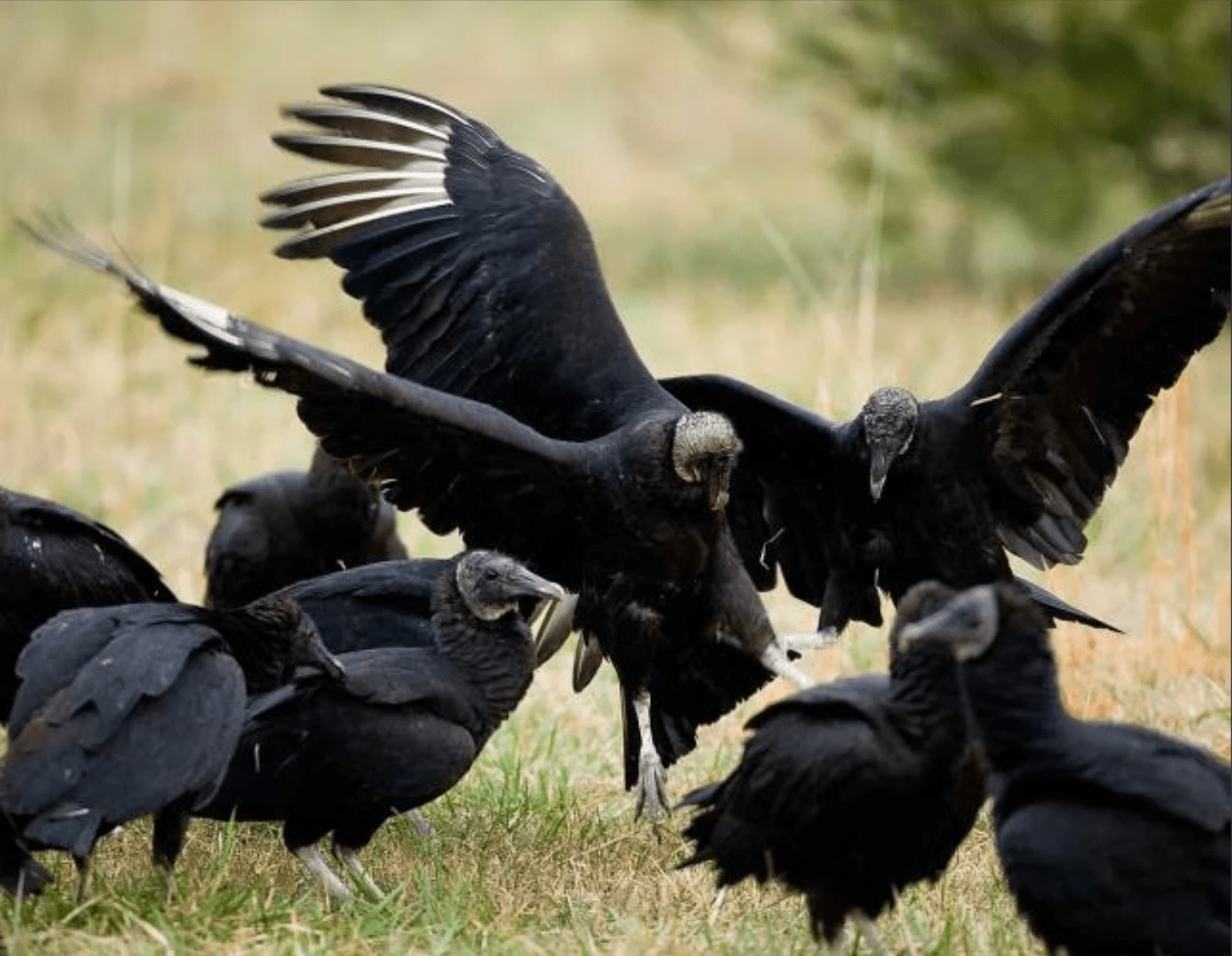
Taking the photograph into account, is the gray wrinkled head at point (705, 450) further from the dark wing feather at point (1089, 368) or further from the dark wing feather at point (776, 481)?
the dark wing feather at point (1089, 368)

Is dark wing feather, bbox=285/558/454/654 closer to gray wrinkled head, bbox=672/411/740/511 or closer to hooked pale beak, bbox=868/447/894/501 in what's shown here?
gray wrinkled head, bbox=672/411/740/511

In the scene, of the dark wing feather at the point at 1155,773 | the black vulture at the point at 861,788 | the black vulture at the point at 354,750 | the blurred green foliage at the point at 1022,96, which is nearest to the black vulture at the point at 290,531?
the black vulture at the point at 354,750

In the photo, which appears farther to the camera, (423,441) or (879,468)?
(879,468)

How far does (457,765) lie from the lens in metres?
4.29

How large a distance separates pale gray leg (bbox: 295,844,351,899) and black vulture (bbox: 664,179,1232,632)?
152cm

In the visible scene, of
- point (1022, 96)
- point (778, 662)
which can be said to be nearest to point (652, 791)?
point (778, 662)

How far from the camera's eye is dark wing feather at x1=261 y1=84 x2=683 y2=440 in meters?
5.28

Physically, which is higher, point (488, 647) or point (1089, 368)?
point (1089, 368)

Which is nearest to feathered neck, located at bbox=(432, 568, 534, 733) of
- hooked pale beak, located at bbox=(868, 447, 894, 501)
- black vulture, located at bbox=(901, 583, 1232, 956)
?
hooked pale beak, located at bbox=(868, 447, 894, 501)

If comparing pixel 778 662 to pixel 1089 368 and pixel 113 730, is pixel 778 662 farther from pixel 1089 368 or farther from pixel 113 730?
pixel 113 730

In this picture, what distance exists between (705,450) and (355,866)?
116 cm

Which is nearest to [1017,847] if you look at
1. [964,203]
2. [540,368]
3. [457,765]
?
[457,765]

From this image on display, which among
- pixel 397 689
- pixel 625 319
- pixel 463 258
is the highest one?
pixel 463 258

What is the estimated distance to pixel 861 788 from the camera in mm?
3760
